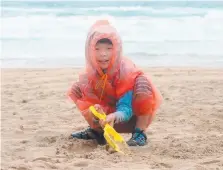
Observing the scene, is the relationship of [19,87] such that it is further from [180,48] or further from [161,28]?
[161,28]

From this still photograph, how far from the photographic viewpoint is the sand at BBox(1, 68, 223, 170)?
11.9 feet

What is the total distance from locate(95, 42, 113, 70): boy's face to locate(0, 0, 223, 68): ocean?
6.22 meters

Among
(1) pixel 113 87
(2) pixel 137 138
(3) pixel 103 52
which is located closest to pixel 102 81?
(1) pixel 113 87

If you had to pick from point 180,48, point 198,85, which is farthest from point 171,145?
point 180,48

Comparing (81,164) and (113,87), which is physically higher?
(113,87)

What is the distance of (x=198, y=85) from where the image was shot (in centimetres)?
721

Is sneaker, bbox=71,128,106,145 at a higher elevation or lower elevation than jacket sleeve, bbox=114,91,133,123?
lower

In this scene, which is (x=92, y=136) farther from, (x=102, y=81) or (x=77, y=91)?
(x=102, y=81)

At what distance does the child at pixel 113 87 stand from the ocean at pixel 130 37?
241 inches

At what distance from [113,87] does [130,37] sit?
10.7 metres

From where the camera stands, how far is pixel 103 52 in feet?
12.9

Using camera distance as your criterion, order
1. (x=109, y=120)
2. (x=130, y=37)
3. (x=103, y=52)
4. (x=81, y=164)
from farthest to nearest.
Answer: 1. (x=130, y=37)
2. (x=103, y=52)
3. (x=109, y=120)
4. (x=81, y=164)

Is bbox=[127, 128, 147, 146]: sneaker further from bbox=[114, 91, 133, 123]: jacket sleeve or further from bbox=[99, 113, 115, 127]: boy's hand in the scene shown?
bbox=[99, 113, 115, 127]: boy's hand

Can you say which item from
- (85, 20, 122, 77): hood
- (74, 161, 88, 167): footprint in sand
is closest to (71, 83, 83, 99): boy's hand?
(85, 20, 122, 77): hood
